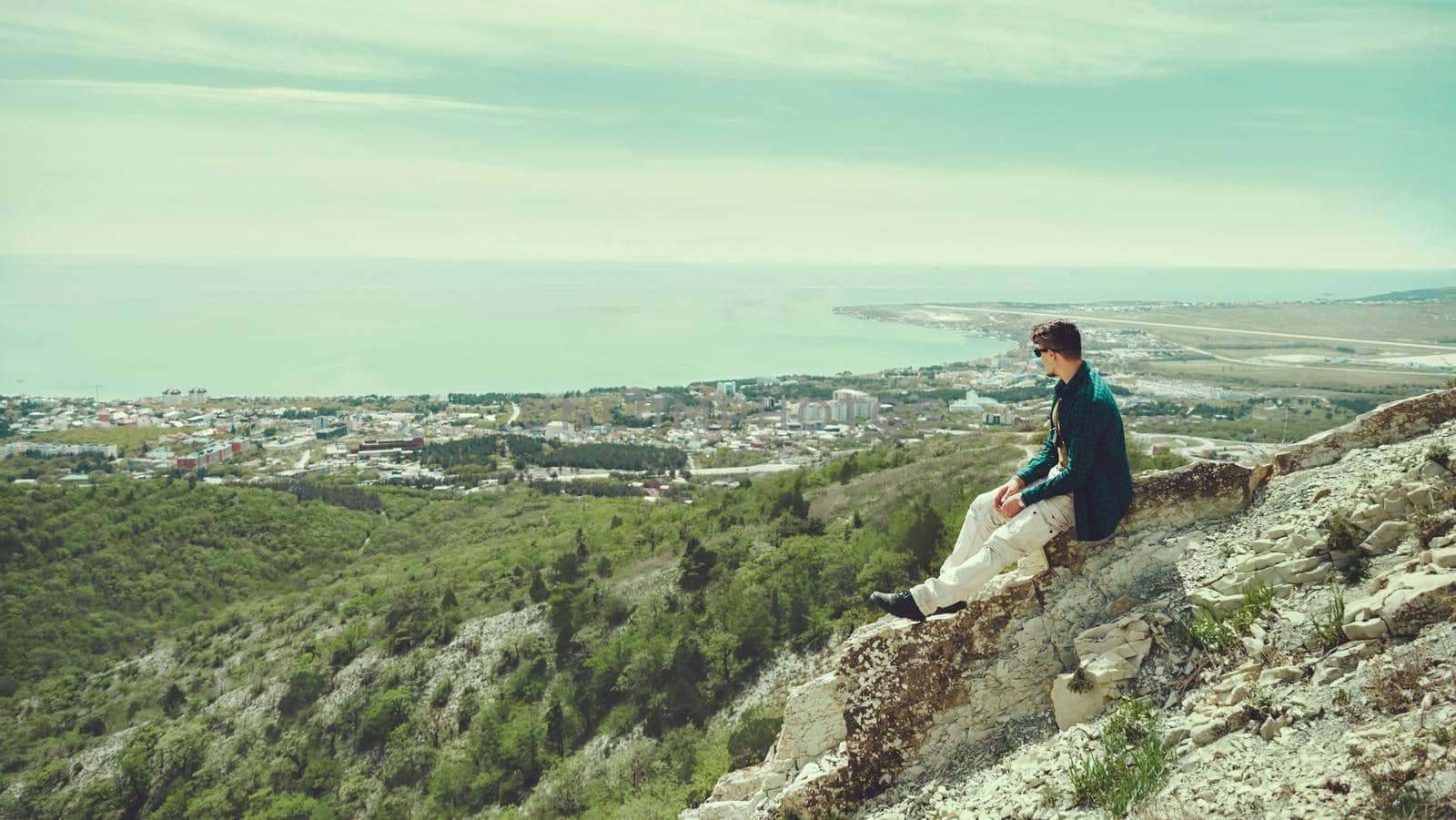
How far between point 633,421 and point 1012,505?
80460mm

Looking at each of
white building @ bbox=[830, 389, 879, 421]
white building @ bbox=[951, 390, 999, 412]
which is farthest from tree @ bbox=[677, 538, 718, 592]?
white building @ bbox=[830, 389, 879, 421]

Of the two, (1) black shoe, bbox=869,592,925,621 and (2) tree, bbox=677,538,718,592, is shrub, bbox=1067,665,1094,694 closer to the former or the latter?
(1) black shoe, bbox=869,592,925,621

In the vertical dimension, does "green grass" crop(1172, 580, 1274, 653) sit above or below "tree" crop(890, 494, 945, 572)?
above

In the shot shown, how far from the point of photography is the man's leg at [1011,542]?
5.00 m

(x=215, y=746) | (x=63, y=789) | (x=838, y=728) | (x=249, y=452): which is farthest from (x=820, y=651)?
(x=249, y=452)

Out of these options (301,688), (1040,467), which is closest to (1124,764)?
(1040,467)

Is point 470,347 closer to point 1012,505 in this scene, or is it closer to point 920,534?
point 920,534

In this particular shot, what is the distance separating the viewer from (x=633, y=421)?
84562 millimetres

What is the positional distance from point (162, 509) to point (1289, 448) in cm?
5062

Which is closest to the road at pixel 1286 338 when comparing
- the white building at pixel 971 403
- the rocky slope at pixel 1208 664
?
the white building at pixel 971 403

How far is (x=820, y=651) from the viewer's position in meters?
16.6

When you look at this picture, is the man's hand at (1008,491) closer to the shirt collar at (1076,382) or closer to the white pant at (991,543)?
the white pant at (991,543)

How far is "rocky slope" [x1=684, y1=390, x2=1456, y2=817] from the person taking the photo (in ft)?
11.2

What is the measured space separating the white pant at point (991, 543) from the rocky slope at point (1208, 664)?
25 cm
